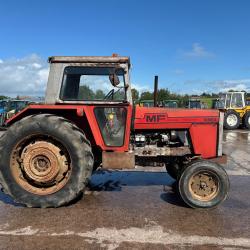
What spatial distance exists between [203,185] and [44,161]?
7.89 feet

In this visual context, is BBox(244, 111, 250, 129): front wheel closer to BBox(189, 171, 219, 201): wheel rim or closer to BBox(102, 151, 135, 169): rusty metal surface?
BBox(189, 171, 219, 201): wheel rim

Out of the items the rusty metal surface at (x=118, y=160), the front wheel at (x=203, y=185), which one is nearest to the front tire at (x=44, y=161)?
the rusty metal surface at (x=118, y=160)

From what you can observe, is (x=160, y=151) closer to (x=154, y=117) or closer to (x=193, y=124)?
(x=154, y=117)

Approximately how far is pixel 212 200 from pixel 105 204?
1.61 m

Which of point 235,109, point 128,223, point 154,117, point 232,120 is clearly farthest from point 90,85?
point 235,109

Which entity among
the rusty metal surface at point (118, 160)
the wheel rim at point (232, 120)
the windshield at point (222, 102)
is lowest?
the rusty metal surface at point (118, 160)

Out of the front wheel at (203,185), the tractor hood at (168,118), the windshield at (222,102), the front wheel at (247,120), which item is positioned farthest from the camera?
the windshield at (222,102)

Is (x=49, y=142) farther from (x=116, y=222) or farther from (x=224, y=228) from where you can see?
(x=224, y=228)

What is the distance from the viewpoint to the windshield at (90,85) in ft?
18.2

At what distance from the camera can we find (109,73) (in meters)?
5.55

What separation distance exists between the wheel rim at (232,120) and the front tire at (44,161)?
1908cm

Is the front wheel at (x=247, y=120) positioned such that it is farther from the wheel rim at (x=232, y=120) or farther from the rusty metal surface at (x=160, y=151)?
the rusty metal surface at (x=160, y=151)

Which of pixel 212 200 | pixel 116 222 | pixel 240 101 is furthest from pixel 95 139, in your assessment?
pixel 240 101

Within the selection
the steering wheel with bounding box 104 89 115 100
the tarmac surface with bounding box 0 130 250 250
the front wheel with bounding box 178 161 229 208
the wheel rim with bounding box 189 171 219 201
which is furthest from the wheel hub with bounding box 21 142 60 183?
the wheel rim with bounding box 189 171 219 201
